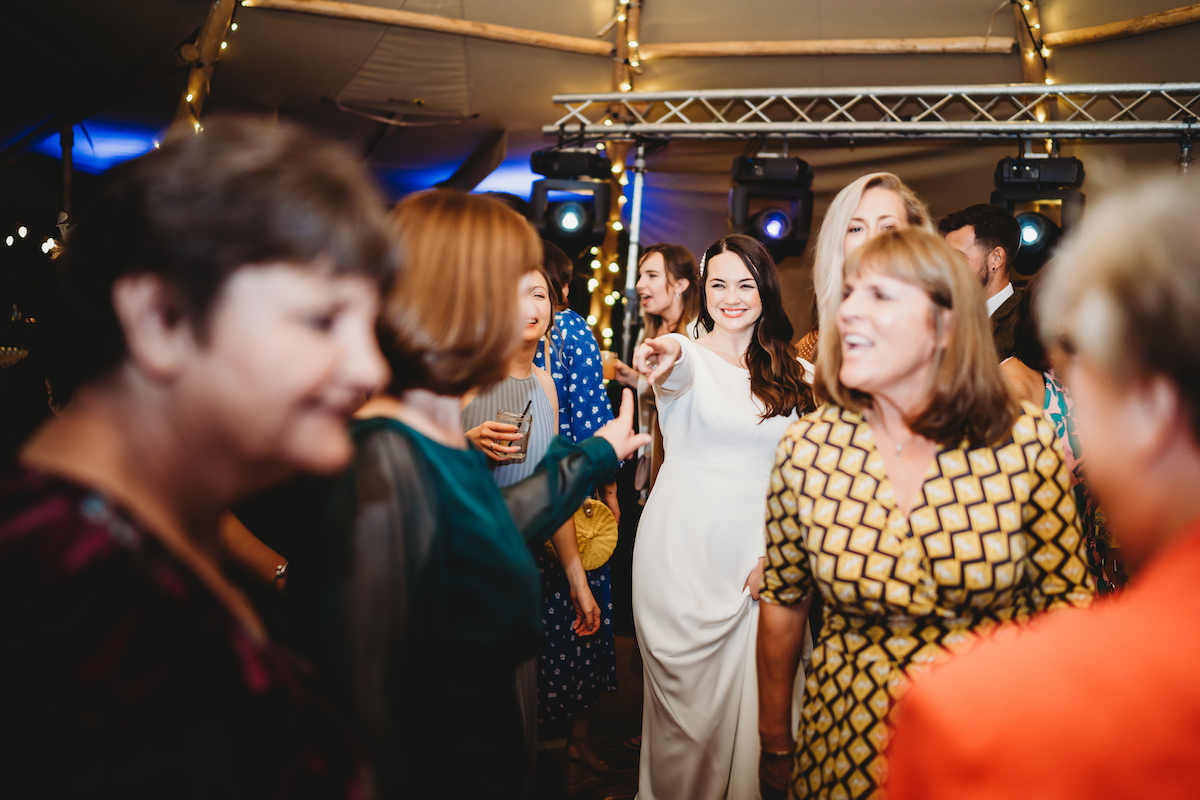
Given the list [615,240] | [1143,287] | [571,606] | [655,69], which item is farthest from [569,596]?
[655,69]

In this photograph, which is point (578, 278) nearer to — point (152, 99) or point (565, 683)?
point (152, 99)

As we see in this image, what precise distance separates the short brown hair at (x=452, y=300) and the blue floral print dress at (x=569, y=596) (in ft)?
4.69

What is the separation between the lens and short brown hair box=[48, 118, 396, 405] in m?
0.55

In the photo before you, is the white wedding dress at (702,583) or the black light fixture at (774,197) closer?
the white wedding dress at (702,583)

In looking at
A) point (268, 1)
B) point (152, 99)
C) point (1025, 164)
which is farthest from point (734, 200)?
point (152, 99)

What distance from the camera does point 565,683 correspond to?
2.47 meters

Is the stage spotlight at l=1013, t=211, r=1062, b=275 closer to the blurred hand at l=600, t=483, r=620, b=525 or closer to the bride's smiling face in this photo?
the bride's smiling face

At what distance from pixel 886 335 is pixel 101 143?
705 cm

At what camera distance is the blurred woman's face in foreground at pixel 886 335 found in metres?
1.29

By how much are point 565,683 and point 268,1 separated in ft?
17.0

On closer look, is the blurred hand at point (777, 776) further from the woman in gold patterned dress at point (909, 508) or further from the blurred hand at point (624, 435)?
the blurred hand at point (624, 435)

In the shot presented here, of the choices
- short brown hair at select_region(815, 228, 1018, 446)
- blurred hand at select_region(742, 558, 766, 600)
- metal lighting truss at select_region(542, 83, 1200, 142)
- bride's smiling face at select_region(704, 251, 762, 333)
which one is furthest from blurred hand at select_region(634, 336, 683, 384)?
metal lighting truss at select_region(542, 83, 1200, 142)

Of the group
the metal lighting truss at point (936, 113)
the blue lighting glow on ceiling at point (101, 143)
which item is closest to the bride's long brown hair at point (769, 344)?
the metal lighting truss at point (936, 113)

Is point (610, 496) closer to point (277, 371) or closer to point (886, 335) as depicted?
point (886, 335)
